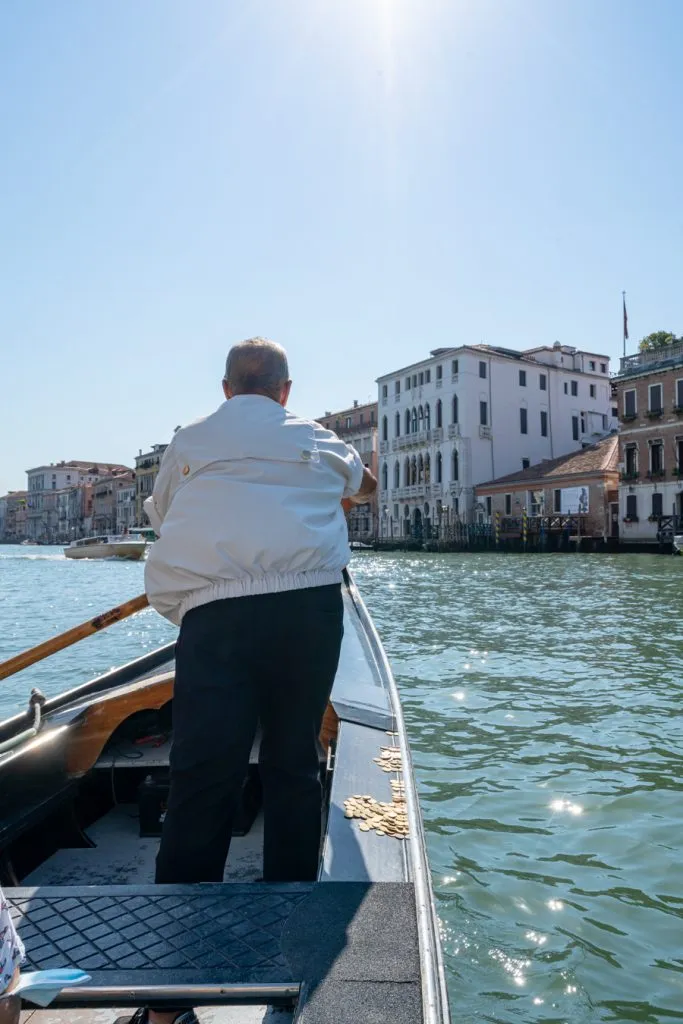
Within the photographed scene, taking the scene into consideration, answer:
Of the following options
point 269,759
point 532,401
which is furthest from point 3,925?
point 532,401

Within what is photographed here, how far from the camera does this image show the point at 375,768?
1.94 metres

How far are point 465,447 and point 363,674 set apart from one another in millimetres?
32987

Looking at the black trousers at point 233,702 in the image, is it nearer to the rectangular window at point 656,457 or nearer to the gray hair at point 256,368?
the gray hair at point 256,368

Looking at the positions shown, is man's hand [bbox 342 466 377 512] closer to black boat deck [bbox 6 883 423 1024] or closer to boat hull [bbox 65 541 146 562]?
black boat deck [bbox 6 883 423 1024]

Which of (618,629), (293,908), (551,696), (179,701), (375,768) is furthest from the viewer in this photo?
(618,629)

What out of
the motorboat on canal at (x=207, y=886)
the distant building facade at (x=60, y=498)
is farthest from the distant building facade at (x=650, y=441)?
the distant building facade at (x=60, y=498)

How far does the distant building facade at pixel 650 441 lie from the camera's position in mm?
26141

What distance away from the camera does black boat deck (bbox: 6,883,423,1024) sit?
90 centimetres

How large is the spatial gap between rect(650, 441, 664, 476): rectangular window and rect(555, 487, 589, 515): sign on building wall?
314cm

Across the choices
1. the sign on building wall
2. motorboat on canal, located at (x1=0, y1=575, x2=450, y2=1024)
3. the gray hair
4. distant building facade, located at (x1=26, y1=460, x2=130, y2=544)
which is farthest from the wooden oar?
distant building facade, located at (x1=26, y1=460, x2=130, y2=544)

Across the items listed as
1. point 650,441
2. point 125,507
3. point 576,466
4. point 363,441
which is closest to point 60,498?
point 125,507

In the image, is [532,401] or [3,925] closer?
[3,925]

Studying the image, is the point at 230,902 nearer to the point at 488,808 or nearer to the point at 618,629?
the point at 488,808

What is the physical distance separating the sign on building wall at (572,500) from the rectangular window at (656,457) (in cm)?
314
